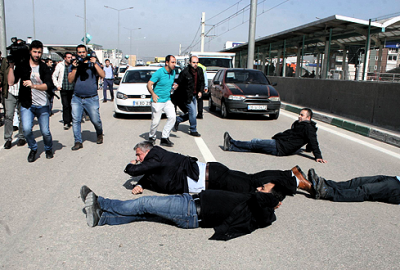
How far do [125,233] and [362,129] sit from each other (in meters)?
7.63

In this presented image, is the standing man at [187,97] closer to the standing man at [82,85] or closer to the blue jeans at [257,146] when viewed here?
the blue jeans at [257,146]

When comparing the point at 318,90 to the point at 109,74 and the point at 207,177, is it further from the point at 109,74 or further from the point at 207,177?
the point at 207,177

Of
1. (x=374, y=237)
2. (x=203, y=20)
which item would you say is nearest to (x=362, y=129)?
(x=374, y=237)

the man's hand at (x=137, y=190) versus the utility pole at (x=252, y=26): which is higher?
the utility pole at (x=252, y=26)

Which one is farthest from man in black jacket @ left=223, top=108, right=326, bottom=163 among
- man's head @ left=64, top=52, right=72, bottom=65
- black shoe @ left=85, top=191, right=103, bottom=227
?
man's head @ left=64, top=52, right=72, bottom=65

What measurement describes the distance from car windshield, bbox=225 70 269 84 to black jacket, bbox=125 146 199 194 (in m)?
8.76

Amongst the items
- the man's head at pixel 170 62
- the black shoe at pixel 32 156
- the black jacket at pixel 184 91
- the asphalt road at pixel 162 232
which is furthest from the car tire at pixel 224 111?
the black shoe at pixel 32 156

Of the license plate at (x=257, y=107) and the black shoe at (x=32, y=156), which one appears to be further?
the license plate at (x=257, y=107)

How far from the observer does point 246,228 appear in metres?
3.45

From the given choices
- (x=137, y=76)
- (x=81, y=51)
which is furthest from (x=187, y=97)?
(x=137, y=76)

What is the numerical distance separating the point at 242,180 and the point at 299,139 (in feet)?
8.74

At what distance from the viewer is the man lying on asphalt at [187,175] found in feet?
13.4

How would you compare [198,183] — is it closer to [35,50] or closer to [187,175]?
[187,175]

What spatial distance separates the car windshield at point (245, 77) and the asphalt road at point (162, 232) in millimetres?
6606
